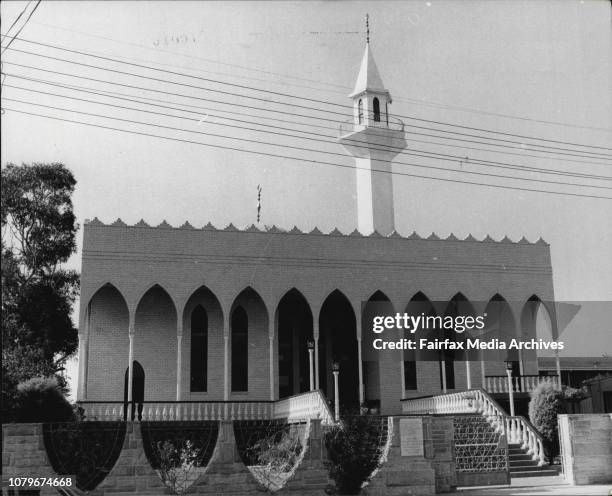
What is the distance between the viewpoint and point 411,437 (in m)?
15.8

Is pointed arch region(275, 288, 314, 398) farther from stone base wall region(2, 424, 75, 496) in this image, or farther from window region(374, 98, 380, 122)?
stone base wall region(2, 424, 75, 496)

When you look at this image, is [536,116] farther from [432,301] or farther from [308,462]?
[308,462]

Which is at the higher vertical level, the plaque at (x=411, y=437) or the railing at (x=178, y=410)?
the railing at (x=178, y=410)

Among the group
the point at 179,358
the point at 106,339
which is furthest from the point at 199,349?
the point at 106,339

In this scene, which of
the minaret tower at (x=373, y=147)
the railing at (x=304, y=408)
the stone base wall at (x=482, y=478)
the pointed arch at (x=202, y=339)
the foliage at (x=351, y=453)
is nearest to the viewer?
the foliage at (x=351, y=453)

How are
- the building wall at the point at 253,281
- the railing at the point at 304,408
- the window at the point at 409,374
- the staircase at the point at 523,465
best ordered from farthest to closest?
the window at the point at 409,374 < the building wall at the point at 253,281 < the railing at the point at 304,408 < the staircase at the point at 523,465

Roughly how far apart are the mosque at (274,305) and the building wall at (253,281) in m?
0.04

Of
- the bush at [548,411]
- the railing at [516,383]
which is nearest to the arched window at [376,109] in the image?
the railing at [516,383]

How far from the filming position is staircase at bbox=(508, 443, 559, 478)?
60.4 feet

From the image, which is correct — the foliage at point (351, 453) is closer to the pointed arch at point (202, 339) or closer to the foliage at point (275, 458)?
the foliage at point (275, 458)

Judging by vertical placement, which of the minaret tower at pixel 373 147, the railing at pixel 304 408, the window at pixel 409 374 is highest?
the minaret tower at pixel 373 147

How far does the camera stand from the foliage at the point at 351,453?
48.6 feet

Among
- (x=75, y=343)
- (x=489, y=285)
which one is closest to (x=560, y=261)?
(x=489, y=285)

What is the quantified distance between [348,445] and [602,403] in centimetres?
1761
